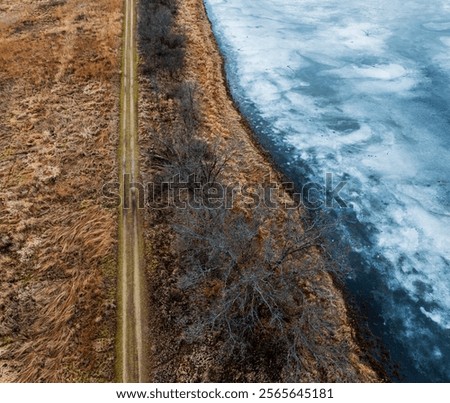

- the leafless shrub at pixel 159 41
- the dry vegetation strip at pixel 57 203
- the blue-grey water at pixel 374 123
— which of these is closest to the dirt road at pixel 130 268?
the dry vegetation strip at pixel 57 203

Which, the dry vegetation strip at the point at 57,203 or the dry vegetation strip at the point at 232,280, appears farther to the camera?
the dry vegetation strip at the point at 57,203

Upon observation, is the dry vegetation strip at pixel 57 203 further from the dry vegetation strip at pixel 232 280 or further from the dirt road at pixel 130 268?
the dry vegetation strip at pixel 232 280

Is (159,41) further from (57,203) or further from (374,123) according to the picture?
(374,123)

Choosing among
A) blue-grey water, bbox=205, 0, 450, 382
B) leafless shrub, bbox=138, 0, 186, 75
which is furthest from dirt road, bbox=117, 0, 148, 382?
blue-grey water, bbox=205, 0, 450, 382

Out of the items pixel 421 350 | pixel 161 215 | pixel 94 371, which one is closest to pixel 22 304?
pixel 94 371

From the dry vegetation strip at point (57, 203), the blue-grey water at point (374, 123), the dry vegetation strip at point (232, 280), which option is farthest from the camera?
the blue-grey water at point (374, 123)

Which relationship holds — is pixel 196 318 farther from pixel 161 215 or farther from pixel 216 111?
pixel 216 111

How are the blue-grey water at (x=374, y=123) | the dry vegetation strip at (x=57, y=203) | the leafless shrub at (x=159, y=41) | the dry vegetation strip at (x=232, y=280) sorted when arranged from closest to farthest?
the dry vegetation strip at (x=232, y=280), the dry vegetation strip at (x=57, y=203), the blue-grey water at (x=374, y=123), the leafless shrub at (x=159, y=41)

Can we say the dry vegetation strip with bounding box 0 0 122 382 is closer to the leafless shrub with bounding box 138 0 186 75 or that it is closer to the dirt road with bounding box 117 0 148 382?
the dirt road with bounding box 117 0 148 382
